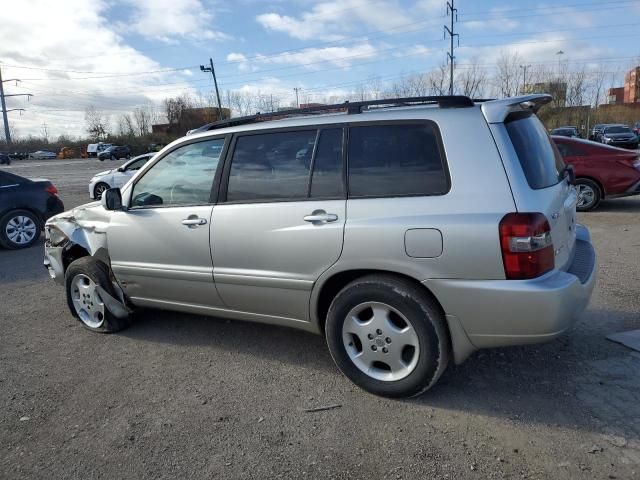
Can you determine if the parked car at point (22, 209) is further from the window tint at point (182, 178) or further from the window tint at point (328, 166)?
the window tint at point (328, 166)

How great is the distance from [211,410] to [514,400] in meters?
1.95

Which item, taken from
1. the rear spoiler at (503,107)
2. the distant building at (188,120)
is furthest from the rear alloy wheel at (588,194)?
the distant building at (188,120)

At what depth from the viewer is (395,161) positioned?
3.08 meters

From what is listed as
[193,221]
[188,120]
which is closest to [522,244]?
[193,221]

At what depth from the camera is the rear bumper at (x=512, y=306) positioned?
2.70m

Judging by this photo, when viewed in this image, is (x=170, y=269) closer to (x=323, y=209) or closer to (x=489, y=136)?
(x=323, y=209)

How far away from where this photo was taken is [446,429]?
285 cm

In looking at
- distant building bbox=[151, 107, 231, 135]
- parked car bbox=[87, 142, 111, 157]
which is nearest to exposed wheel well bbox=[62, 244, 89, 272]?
distant building bbox=[151, 107, 231, 135]

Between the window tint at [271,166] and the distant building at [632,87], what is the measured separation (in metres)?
88.0

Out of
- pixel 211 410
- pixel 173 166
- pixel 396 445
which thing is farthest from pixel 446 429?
pixel 173 166

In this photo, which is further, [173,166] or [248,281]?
[173,166]

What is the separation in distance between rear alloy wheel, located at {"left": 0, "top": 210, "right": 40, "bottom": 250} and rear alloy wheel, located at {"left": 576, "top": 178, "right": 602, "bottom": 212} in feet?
34.2

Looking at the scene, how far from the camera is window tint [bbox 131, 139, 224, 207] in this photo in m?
3.81

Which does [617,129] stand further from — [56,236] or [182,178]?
[56,236]
